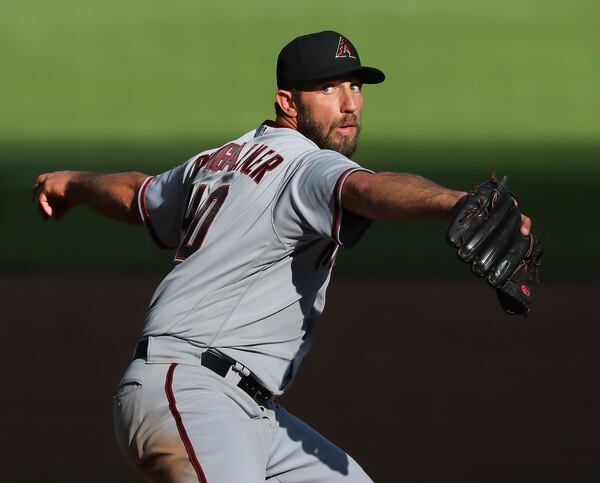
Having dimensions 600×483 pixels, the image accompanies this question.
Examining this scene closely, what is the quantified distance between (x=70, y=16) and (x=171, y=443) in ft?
20.7

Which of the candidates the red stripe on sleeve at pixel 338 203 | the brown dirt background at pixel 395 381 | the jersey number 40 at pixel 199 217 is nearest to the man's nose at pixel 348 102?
the jersey number 40 at pixel 199 217

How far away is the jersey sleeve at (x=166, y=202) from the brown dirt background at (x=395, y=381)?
2285mm

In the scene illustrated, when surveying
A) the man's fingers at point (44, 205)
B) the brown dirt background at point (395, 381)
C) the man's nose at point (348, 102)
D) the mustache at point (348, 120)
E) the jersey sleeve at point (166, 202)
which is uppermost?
the man's nose at point (348, 102)

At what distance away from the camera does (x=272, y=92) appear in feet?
26.5

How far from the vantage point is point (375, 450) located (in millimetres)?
5477

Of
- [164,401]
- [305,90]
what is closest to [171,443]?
[164,401]

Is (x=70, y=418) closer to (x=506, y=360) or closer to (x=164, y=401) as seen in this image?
(x=506, y=360)

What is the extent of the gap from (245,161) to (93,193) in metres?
0.75

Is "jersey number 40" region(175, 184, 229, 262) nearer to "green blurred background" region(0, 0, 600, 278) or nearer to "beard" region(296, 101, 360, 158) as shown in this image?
"beard" region(296, 101, 360, 158)

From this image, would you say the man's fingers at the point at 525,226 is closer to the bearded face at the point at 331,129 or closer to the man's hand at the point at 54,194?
the bearded face at the point at 331,129

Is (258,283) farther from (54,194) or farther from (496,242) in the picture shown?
(54,194)

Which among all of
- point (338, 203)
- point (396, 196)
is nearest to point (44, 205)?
point (338, 203)

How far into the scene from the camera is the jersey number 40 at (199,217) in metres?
2.90

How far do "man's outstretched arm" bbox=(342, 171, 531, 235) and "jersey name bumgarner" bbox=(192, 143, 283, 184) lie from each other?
1.24 feet
